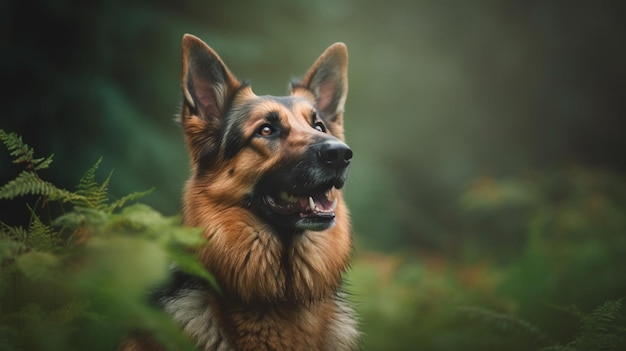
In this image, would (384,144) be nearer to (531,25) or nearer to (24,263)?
(531,25)

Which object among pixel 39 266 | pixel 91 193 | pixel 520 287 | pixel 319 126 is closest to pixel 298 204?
pixel 319 126

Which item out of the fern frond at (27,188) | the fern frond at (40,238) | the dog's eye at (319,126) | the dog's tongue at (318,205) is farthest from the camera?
the dog's eye at (319,126)

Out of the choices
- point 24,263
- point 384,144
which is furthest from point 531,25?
point 24,263

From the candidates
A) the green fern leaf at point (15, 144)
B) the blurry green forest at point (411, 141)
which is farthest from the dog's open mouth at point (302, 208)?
the green fern leaf at point (15, 144)

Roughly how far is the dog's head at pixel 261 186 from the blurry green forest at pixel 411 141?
2.54 feet

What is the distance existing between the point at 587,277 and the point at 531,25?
23.3ft

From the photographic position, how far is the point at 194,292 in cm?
301

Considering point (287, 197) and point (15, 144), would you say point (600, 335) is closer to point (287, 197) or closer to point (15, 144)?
point (287, 197)

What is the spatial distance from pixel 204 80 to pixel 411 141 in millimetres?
9132

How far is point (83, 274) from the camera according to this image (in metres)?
1.92

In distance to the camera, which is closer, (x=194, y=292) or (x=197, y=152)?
(x=194, y=292)

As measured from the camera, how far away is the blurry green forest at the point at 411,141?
14.6 ft

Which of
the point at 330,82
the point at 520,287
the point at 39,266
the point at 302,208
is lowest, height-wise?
the point at 39,266

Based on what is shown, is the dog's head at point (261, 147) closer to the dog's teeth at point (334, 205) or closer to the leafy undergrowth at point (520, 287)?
the dog's teeth at point (334, 205)
